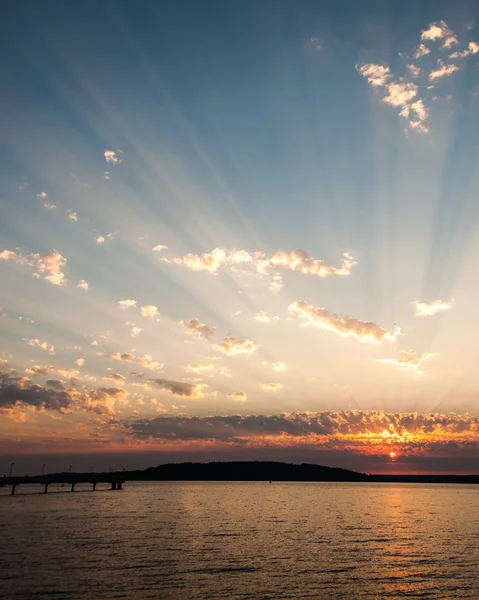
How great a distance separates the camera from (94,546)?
60.4 m

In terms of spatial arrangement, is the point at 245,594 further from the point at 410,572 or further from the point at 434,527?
the point at 434,527

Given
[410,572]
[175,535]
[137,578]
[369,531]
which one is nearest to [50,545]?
[175,535]

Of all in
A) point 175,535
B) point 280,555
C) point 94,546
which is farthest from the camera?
point 175,535

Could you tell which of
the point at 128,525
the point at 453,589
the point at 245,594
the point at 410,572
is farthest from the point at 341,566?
the point at 128,525

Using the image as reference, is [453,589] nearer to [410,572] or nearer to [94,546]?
[410,572]

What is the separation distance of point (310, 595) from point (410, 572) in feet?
52.1

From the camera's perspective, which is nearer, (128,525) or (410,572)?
(410,572)

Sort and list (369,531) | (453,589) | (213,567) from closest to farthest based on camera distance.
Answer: (453,589) → (213,567) → (369,531)

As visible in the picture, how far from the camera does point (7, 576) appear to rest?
42.1 metres

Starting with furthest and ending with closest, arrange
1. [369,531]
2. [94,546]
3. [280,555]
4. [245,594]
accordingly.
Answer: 1. [369,531]
2. [94,546]
3. [280,555]
4. [245,594]

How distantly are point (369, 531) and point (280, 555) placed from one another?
34.2 metres

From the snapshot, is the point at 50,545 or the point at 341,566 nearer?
the point at 341,566

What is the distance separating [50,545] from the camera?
60.9m

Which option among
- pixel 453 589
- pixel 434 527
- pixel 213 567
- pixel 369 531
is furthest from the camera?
pixel 434 527
